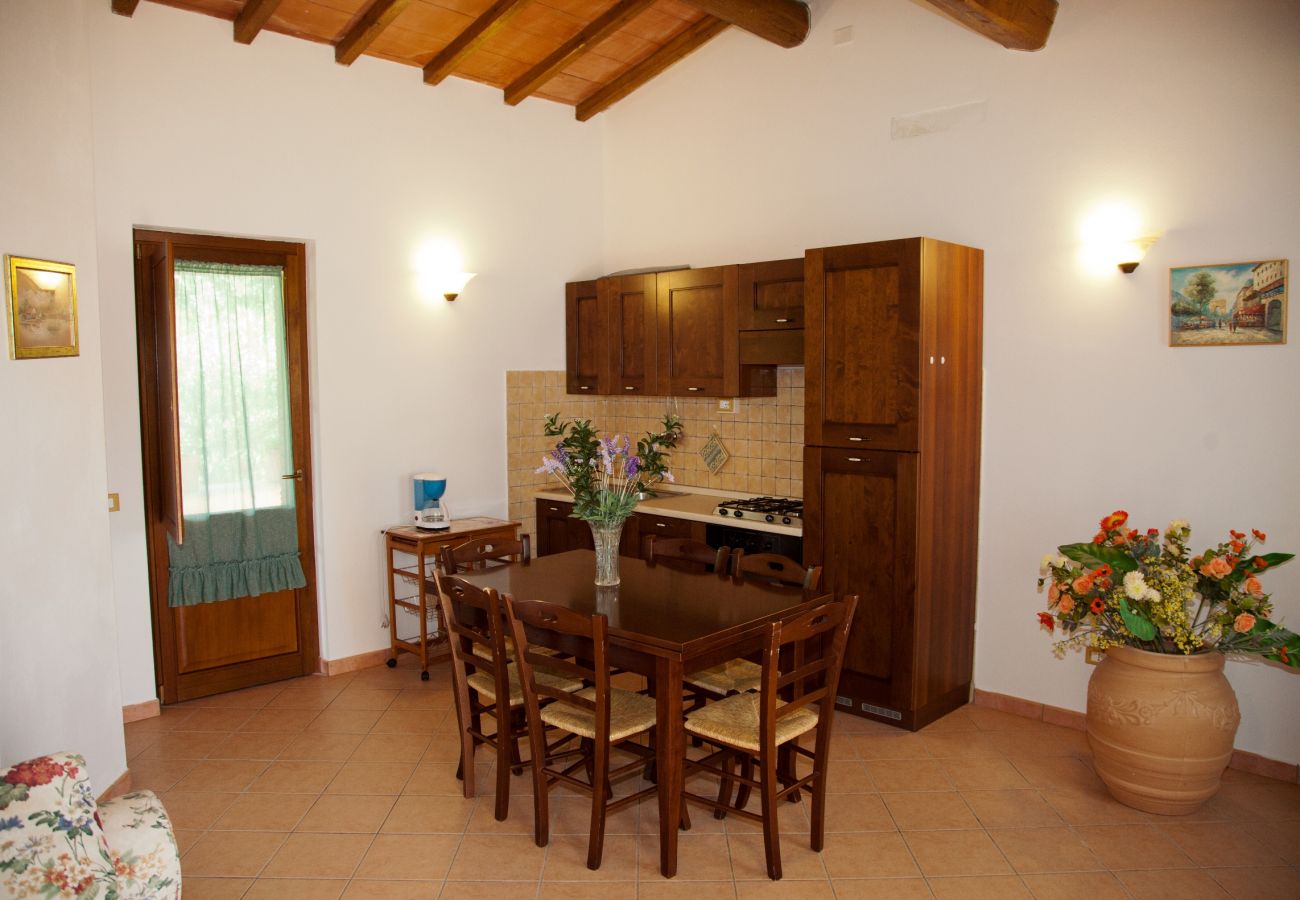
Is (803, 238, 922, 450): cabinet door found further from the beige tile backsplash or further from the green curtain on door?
the green curtain on door

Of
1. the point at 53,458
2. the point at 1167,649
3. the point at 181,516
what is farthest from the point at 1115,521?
the point at 181,516

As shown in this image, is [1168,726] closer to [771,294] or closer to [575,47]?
[771,294]

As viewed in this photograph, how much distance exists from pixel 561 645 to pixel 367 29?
331 centimetres

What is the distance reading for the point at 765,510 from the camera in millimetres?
4797

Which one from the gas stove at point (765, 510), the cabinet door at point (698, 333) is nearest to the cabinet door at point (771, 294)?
the cabinet door at point (698, 333)

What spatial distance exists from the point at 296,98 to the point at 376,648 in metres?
2.95

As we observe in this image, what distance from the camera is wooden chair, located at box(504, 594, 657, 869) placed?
2.98 meters

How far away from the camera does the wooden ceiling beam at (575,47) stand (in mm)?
4957

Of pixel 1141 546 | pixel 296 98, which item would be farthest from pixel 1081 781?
pixel 296 98

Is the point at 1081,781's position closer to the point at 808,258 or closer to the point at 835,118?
the point at 808,258

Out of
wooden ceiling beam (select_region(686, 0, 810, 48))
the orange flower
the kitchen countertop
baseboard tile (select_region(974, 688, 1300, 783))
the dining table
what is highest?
wooden ceiling beam (select_region(686, 0, 810, 48))

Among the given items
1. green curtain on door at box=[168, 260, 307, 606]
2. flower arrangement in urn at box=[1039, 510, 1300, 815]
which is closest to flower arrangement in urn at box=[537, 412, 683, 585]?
flower arrangement in urn at box=[1039, 510, 1300, 815]

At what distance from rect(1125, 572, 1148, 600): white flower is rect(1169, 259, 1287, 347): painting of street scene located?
1164mm

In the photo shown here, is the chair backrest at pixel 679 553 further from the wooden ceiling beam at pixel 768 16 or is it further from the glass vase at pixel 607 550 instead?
the wooden ceiling beam at pixel 768 16
